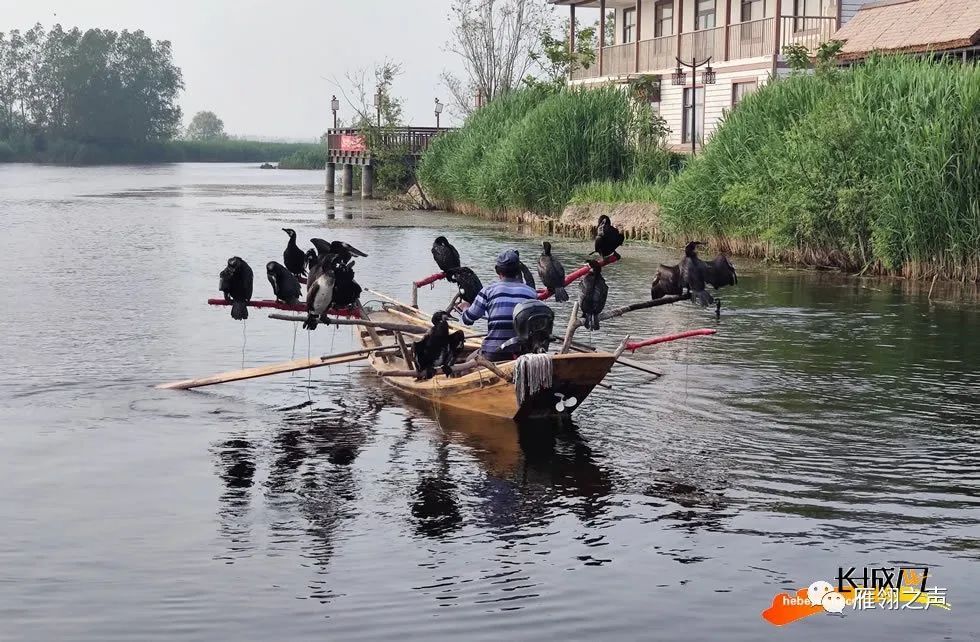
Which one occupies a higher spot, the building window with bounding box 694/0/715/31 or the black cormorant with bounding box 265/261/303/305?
the building window with bounding box 694/0/715/31

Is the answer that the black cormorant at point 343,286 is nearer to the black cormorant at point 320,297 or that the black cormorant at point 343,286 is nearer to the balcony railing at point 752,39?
the black cormorant at point 320,297

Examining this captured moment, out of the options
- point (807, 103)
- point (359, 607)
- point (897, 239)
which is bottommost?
point (359, 607)

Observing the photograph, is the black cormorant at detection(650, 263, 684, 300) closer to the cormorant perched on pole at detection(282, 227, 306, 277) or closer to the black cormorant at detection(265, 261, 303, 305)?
the black cormorant at detection(265, 261, 303, 305)

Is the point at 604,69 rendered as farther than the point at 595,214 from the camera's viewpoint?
Yes

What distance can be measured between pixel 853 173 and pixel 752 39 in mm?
15993

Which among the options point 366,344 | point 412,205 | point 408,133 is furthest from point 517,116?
point 366,344

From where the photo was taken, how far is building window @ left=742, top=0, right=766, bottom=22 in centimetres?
4108

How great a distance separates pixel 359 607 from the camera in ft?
27.8

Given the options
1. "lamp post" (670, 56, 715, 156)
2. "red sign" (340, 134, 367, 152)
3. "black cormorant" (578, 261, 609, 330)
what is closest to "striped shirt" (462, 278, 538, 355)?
"black cormorant" (578, 261, 609, 330)

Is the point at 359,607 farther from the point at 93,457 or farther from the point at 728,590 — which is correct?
the point at 93,457

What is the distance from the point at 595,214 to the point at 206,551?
2472 cm

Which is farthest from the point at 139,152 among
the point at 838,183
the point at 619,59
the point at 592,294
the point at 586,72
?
the point at 592,294

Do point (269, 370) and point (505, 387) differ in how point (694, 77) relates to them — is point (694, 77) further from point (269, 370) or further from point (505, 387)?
point (505, 387)

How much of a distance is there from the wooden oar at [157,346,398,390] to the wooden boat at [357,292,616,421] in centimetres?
27
